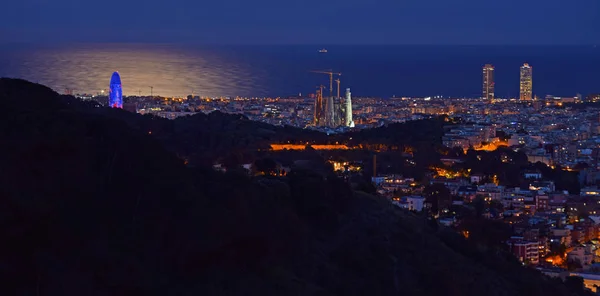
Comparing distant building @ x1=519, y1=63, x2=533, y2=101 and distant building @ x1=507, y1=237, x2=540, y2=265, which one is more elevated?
distant building @ x1=519, y1=63, x2=533, y2=101

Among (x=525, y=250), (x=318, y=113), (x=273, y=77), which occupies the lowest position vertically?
(x=525, y=250)

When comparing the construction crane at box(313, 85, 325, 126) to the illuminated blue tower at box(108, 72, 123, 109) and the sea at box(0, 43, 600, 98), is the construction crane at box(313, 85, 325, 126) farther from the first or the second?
the illuminated blue tower at box(108, 72, 123, 109)

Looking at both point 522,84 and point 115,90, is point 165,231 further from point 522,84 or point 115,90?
point 522,84

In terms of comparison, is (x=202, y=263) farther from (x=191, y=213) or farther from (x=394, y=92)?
(x=394, y=92)

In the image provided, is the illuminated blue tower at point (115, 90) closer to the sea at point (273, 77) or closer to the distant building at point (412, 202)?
the distant building at point (412, 202)

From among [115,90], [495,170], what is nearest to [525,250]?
[495,170]

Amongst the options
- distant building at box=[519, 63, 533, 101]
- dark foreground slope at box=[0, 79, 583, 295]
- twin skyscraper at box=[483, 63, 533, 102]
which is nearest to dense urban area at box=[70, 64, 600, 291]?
dark foreground slope at box=[0, 79, 583, 295]

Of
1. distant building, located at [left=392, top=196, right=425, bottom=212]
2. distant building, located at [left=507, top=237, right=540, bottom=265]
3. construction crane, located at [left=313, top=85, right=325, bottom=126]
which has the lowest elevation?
distant building, located at [left=507, top=237, right=540, bottom=265]

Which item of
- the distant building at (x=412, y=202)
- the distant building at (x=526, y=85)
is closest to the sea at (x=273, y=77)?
the distant building at (x=526, y=85)
